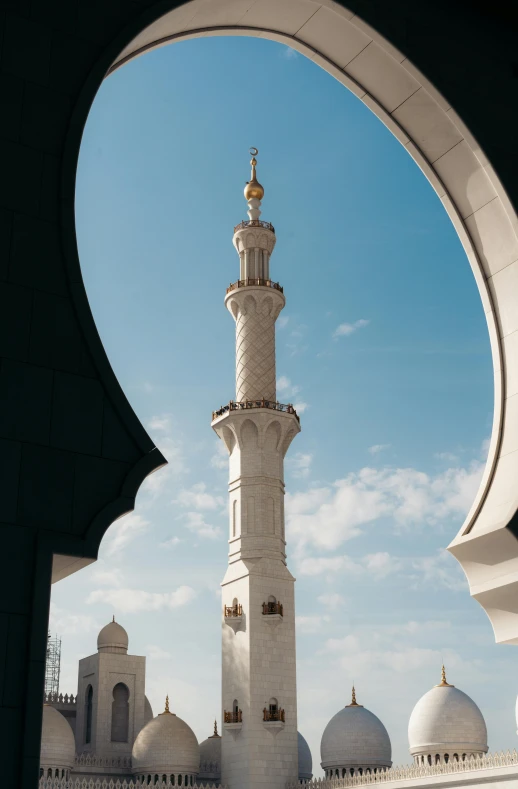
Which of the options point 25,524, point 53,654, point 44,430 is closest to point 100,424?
point 44,430

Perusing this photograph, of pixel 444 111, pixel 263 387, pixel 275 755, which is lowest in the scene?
pixel 275 755

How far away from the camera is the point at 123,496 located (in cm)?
375

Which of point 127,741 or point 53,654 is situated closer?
point 127,741

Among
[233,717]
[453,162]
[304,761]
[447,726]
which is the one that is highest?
[453,162]

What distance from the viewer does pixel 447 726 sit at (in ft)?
83.9

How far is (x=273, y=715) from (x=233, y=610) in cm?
282

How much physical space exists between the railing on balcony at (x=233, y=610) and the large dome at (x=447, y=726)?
565 cm

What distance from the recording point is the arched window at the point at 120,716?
100 feet

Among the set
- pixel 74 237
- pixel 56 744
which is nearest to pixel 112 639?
pixel 56 744

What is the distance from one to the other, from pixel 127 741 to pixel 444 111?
94.2 feet

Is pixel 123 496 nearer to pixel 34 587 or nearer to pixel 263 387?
pixel 34 587

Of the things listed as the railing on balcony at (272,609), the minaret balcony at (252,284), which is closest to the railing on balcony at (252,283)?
the minaret balcony at (252,284)

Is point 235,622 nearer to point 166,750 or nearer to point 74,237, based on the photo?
point 166,750

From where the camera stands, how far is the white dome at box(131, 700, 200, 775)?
87.2 feet
